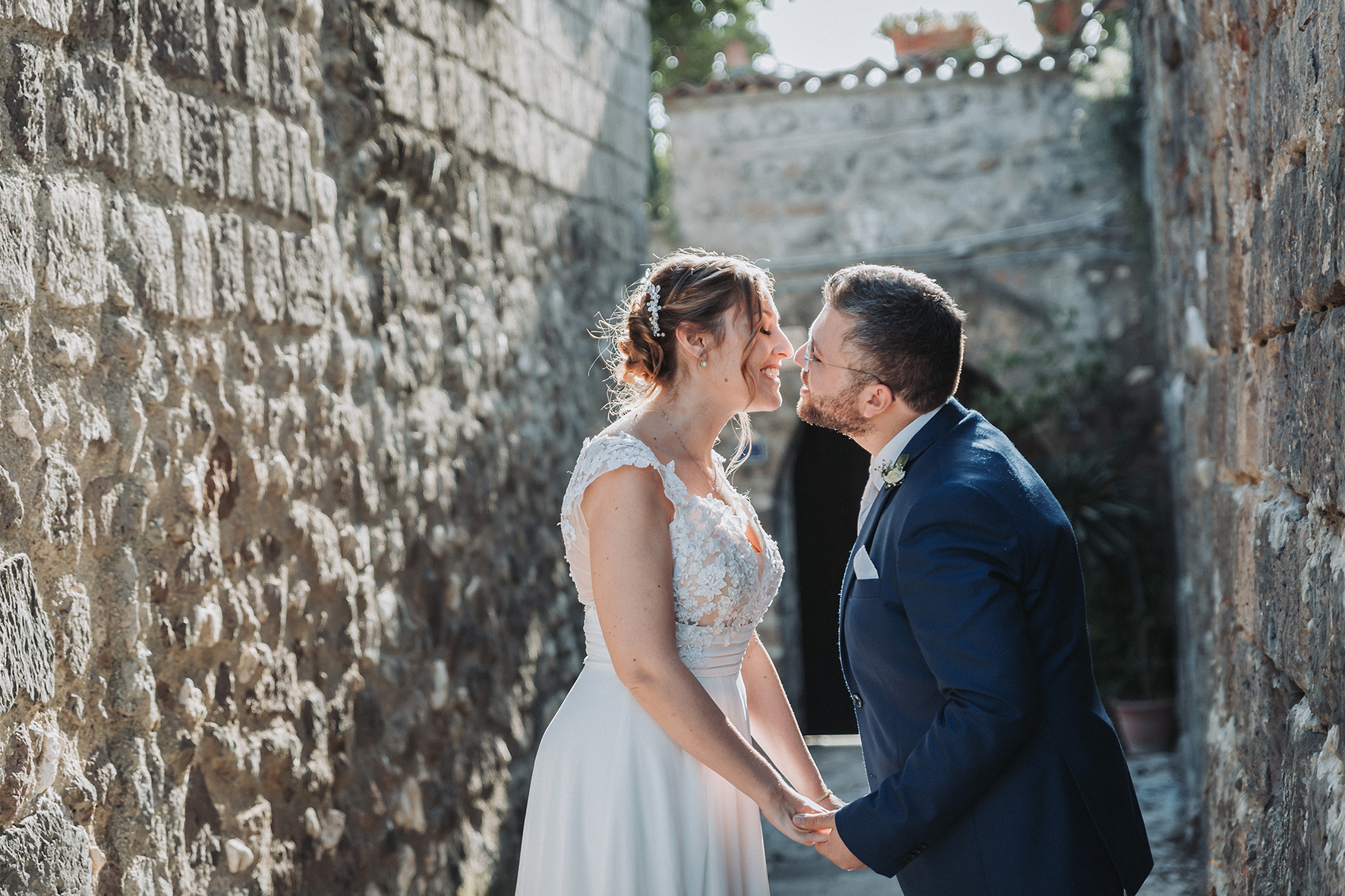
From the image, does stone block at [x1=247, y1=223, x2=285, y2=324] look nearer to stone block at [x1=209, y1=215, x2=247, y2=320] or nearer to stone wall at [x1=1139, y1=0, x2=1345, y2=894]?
stone block at [x1=209, y1=215, x2=247, y2=320]

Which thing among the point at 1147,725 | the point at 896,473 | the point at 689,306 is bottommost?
the point at 1147,725

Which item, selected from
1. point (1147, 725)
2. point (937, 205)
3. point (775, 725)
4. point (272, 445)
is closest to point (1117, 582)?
point (1147, 725)

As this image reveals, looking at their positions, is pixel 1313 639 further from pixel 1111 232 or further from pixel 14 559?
pixel 1111 232

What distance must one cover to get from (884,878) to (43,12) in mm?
3740

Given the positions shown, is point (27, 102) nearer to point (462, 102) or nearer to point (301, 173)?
point (301, 173)

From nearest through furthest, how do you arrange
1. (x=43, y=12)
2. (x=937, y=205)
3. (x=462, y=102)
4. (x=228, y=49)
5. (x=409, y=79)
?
A: (x=43, y=12) < (x=228, y=49) < (x=409, y=79) < (x=462, y=102) < (x=937, y=205)

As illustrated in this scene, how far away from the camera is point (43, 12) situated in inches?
76.1

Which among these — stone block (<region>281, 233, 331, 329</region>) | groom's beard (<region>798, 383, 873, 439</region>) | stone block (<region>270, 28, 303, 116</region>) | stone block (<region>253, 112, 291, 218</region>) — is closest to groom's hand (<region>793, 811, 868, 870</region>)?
groom's beard (<region>798, 383, 873, 439</region>)

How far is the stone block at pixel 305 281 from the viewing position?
8.98 ft

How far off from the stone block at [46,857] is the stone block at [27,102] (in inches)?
43.0

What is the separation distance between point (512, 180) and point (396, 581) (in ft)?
5.74

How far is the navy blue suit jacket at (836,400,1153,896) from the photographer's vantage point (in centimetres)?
166

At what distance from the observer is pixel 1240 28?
2.04m

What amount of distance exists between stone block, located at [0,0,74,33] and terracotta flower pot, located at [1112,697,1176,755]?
6.00 m
